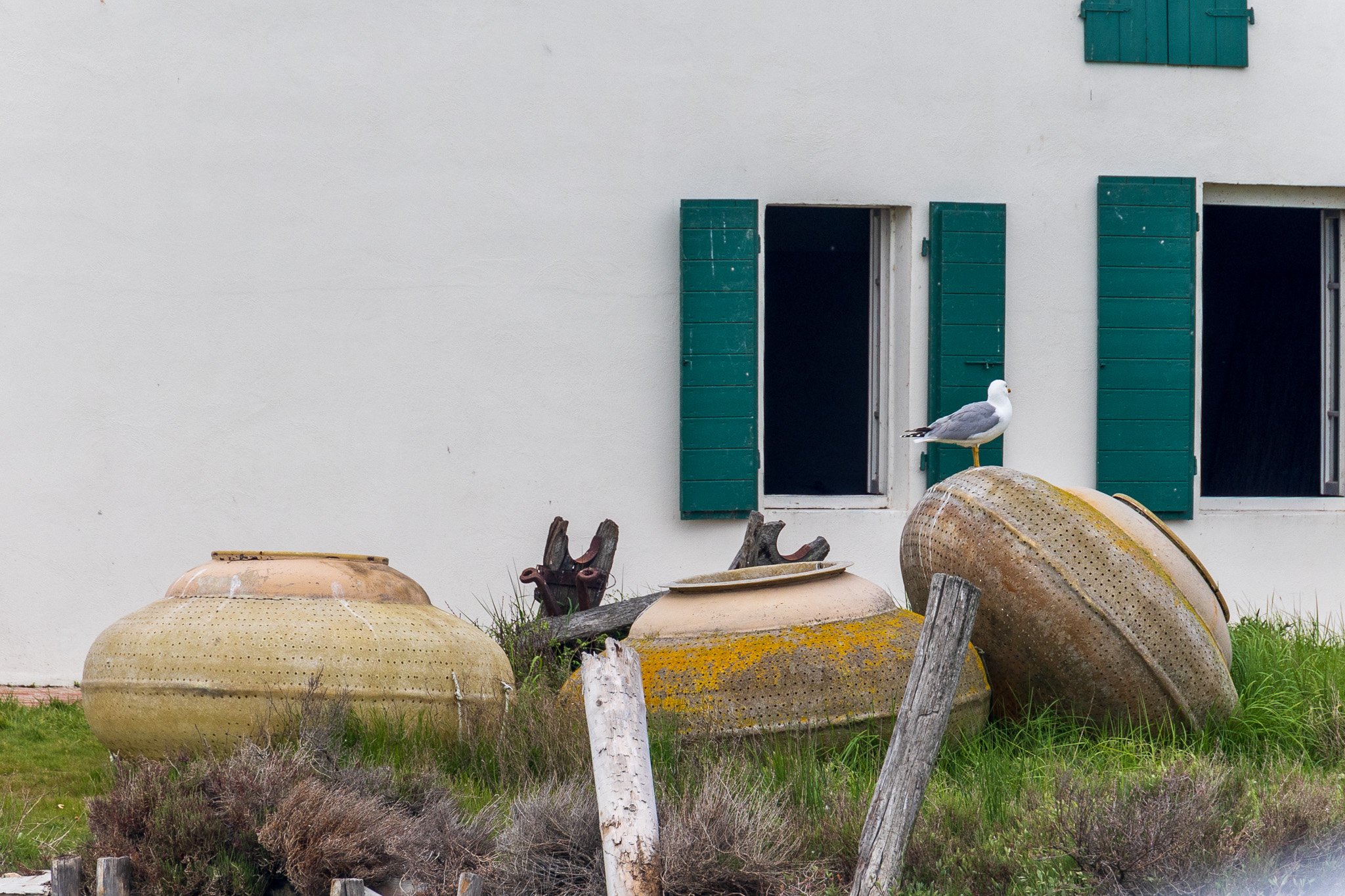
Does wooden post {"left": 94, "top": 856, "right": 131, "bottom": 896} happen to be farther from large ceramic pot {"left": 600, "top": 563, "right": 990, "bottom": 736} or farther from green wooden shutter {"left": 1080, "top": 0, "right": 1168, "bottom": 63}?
green wooden shutter {"left": 1080, "top": 0, "right": 1168, "bottom": 63}

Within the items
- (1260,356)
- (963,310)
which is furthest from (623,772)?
(1260,356)

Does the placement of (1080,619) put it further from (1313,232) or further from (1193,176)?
(1313,232)

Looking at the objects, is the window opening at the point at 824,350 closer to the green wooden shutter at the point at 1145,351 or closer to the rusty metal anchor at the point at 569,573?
the green wooden shutter at the point at 1145,351

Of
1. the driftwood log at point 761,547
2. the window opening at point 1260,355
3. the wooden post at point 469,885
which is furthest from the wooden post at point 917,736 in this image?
the window opening at point 1260,355

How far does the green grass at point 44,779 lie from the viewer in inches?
171

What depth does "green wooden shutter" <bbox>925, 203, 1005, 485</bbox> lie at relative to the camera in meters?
8.12

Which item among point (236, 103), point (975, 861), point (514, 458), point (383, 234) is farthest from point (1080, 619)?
point (236, 103)

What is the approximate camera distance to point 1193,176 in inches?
331

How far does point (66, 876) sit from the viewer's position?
12.1 ft

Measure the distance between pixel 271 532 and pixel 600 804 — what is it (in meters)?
4.49

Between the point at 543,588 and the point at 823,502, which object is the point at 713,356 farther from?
the point at 543,588

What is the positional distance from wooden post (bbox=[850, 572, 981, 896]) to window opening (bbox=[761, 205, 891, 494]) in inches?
180

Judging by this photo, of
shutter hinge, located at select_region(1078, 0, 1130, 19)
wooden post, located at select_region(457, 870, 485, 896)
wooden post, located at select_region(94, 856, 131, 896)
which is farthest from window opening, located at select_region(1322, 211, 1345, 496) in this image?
wooden post, located at select_region(94, 856, 131, 896)

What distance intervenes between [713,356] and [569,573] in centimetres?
150
